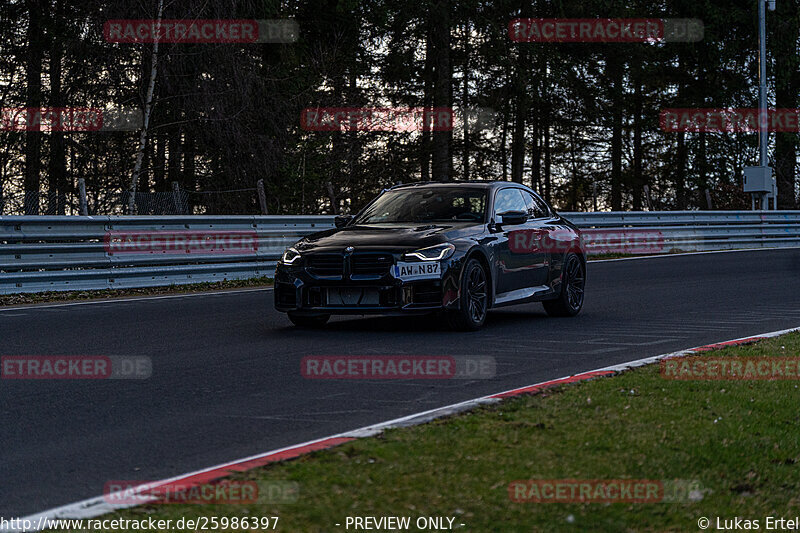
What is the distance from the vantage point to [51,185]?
2952cm

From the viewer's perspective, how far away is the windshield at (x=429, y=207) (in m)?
12.0

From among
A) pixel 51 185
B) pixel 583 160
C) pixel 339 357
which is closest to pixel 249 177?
pixel 51 185

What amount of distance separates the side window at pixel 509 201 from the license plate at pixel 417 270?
160 centimetres

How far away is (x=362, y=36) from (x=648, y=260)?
1728cm

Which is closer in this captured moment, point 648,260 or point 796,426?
point 796,426

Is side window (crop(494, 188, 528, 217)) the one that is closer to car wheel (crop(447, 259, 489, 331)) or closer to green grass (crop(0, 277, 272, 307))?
car wheel (crop(447, 259, 489, 331))

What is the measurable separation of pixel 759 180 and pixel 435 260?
24.1 metres

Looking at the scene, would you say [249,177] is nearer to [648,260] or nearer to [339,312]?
[648,260]

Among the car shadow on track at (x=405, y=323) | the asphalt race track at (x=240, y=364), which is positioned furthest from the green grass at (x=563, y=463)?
the car shadow on track at (x=405, y=323)

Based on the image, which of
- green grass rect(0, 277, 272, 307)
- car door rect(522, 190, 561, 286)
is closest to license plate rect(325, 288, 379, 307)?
car door rect(522, 190, 561, 286)

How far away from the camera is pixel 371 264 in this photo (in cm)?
1084

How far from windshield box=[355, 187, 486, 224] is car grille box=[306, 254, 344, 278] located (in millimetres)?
1366

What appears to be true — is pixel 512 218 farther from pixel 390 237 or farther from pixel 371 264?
pixel 371 264

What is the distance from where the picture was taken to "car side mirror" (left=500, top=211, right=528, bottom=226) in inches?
471
